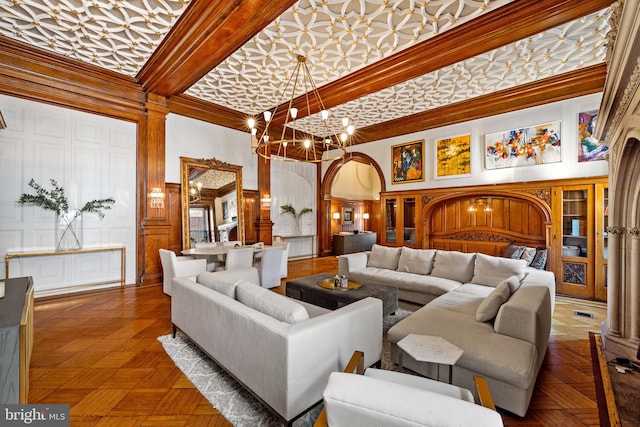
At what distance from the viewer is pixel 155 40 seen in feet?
12.3

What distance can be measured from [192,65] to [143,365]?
3866mm

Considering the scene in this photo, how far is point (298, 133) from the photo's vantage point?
7.64 meters

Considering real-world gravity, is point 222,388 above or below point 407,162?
below

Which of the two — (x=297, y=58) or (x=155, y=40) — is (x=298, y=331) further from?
(x=155, y=40)

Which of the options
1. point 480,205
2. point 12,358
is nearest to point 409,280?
point 480,205

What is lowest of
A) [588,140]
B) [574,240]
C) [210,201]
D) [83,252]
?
[83,252]

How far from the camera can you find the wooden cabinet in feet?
14.5

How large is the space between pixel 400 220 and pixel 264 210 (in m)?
3.47

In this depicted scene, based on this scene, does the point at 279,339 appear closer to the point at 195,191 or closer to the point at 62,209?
the point at 62,209

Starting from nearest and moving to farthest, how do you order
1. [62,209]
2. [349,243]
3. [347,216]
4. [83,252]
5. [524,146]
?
[62,209] < [83,252] < [524,146] < [349,243] < [347,216]

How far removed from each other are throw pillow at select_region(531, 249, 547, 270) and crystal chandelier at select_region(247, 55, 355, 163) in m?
3.74

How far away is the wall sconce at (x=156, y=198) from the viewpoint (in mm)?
5152

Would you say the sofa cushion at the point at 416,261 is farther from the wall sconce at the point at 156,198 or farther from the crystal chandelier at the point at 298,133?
the wall sconce at the point at 156,198

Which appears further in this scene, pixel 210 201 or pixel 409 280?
pixel 210 201
